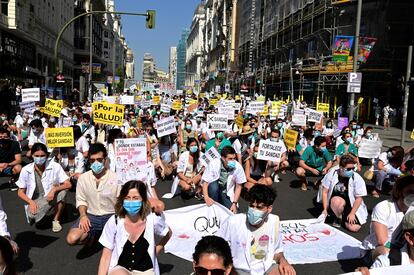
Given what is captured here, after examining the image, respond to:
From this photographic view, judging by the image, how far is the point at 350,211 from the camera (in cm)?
705

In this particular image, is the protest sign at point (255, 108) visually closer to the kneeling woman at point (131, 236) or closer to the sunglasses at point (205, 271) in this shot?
the kneeling woman at point (131, 236)

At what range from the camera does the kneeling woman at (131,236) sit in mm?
3844

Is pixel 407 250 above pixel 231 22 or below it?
below

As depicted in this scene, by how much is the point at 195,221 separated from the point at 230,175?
94 centimetres

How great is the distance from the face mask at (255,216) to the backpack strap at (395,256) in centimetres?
105

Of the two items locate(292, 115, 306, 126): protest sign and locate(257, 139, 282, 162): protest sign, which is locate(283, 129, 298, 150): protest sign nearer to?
locate(257, 139, 282, 162): protest sign

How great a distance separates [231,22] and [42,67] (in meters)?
47.1

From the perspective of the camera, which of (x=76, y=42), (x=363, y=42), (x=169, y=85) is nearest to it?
(x=363, y=42)

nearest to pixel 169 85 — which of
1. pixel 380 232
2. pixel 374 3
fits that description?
pixel 374 3

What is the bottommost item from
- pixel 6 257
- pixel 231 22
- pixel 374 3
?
pixel 6 257

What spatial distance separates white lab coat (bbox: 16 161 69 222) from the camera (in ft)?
20.4

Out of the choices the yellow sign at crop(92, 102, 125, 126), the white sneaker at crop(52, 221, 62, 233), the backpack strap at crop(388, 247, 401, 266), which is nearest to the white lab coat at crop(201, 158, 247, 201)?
the white sneaker at crop(52, 221, 62, 233)

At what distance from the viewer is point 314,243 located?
6.30 m

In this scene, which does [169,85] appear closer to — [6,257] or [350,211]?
[350,211]
